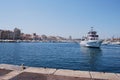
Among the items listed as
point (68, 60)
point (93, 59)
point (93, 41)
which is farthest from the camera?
point (93, 41)

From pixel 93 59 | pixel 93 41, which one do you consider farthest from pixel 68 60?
pixel 93 41

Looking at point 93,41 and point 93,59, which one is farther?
point 93,41

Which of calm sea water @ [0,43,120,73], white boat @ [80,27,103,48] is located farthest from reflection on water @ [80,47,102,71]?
white boat @ [80,27,103,48]

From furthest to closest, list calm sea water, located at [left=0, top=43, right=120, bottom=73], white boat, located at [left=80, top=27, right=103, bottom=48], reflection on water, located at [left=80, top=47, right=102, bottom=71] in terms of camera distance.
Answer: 1. white boat, located at [left=80, top=27, right=103, bottom=48]
2. reflection on water, located at [left=80, top=47, right=102, bottom=71]
3. calm sea water, located at [left=0, top=43, right=120, bottom=73]

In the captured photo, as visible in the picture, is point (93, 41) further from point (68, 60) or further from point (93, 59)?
point (68, 60)

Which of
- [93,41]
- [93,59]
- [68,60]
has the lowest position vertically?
[93,59]

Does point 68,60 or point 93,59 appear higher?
point 68,60

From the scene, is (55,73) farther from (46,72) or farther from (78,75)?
(78,75)

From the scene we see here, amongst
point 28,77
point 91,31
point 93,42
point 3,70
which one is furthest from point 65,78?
point 91,31

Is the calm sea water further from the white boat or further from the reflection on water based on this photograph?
the white boat

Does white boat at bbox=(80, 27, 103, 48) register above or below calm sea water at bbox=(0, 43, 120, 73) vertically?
above

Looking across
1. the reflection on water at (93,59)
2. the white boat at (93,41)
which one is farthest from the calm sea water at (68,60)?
the white boat at (93,41)

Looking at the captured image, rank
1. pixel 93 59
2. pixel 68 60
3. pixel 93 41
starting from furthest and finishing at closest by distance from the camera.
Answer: pixel 93 41, pixel 93 59, pixel 68 60

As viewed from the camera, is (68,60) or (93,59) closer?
(68,60)
